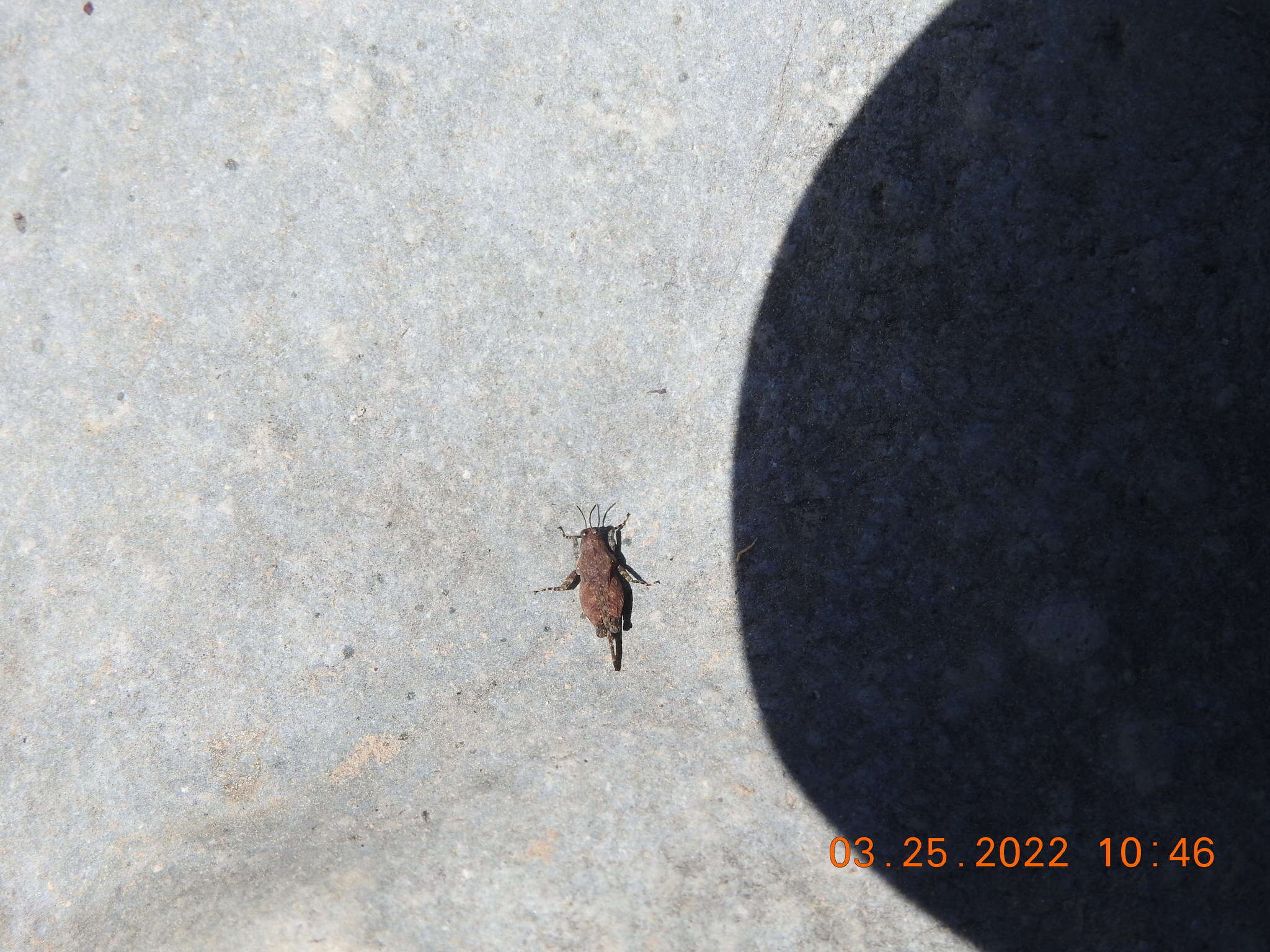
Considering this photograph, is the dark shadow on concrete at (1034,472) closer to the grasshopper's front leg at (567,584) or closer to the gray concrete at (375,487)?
the gray concrete at (375,487)

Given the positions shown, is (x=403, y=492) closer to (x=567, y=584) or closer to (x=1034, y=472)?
(x=567, y=584)
